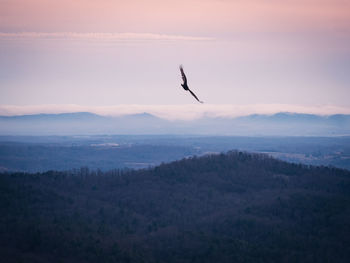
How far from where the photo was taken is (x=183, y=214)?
120562 mm

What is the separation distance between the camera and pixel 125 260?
271 feet

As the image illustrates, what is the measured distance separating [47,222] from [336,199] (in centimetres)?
5379

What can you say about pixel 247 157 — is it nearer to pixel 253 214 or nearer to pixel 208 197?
pixel 208 197

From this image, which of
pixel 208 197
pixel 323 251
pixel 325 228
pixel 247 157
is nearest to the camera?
pixel 323 251

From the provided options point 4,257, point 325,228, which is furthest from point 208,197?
point 4,257

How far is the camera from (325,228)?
99.6 metres

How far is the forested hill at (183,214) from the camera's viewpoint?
3346 inches

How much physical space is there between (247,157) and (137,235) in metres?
79.8

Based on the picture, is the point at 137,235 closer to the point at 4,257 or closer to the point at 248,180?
the point at 4,257

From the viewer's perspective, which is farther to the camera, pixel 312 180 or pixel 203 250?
pixel 312 180

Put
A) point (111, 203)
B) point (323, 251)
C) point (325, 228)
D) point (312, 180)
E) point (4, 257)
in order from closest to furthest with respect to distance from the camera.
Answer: point (4, 257)
point (323, 251)
point (325, 228)
point (111, 203)
point (312, 180)

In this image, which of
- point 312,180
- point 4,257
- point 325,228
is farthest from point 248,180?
point 4,257

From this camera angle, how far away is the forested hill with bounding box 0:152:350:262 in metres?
85.0

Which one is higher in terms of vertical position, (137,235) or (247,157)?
(247,157)
